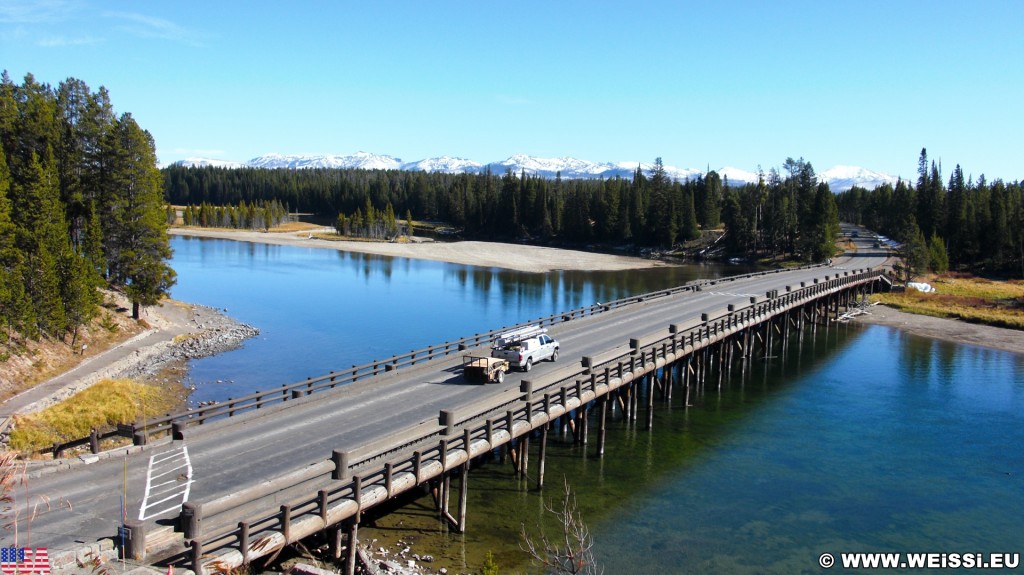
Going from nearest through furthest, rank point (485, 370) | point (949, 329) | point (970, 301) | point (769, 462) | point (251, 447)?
1. point (251, 447)
2. point (485, 370)
3. point (769, 462)
4. point (949, 329)
5. point (970, 301)

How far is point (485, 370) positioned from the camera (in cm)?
3128

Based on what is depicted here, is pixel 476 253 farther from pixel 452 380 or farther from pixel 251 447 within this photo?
pixel 251 447

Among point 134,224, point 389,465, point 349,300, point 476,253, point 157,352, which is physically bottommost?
point 157,352

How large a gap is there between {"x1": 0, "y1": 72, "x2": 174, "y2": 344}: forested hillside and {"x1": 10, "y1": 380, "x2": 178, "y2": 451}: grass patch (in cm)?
914

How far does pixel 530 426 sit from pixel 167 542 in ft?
43.8

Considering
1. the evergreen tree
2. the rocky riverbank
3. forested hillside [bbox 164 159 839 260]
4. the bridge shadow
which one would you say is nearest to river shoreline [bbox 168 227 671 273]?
forested hillside [bbox 164 159 839 260]

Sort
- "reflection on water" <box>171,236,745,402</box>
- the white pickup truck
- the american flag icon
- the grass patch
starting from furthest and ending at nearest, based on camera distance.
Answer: "reflection on water" <box>171,236,745,402</box> → the white pickup truck → the grass patch → the american flag icon

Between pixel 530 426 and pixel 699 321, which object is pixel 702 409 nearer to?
pixel 699 321

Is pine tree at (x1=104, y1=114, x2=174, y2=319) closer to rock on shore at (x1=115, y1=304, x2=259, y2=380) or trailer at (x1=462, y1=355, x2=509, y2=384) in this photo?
rock on shore at (x1=115, y1=304, x2=259, y2=380)

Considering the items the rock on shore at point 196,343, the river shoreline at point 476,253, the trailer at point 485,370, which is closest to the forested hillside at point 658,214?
the river shoreline at point 476,253

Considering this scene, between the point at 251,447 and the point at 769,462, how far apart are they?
21425 millimetres

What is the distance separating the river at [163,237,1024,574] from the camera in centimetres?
2372

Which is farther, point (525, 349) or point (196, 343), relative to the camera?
point (196, 343)

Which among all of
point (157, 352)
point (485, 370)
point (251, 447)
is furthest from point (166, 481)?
point (157, 352)
